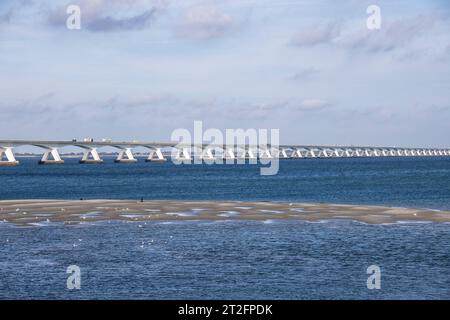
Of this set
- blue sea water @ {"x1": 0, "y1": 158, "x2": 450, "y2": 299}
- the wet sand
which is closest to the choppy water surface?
blue sea water @ {"x1": 0, "y1": 158, "x2": 450, "y2": 299}

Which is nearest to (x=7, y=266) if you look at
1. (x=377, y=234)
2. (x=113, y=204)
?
(x=377, y=234)

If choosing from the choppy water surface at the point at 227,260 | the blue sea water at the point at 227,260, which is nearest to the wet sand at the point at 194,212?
the blue sea water at the point at 227,260

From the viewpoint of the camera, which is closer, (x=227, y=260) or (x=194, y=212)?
(x=227, y=260)

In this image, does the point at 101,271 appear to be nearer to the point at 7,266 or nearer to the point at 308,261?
the point at 7,266

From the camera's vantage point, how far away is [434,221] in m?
49.9

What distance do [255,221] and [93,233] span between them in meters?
12.1

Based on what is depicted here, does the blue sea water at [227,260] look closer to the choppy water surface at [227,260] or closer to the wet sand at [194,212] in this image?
the choppy water surface at [227,260]

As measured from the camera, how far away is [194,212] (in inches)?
2325

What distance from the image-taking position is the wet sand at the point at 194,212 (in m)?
53.3

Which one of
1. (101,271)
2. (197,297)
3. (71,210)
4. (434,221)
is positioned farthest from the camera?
(71,210)

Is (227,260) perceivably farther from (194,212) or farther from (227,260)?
(194,212)

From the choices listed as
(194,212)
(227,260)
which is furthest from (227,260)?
(194,212)

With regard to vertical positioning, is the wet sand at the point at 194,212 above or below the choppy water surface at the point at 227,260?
above
